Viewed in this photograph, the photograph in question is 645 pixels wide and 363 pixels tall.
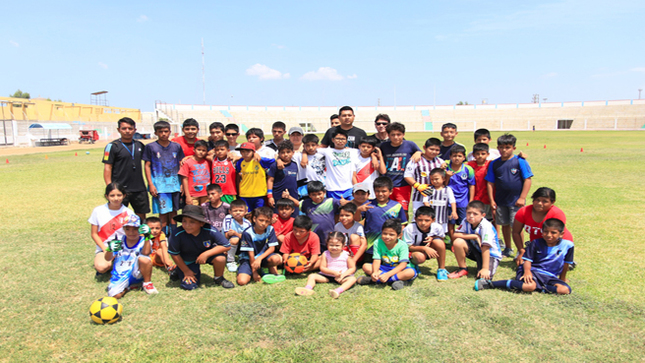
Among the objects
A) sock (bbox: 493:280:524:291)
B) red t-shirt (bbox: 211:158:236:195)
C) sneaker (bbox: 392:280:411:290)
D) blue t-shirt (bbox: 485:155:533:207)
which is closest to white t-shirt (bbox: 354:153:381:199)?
sneaker (bbox: 392:280:411:290)

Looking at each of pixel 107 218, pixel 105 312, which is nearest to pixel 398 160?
pixel 107 218

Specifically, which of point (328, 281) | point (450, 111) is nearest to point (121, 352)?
point (328, 281)

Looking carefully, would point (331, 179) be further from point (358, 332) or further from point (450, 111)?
point (450, 111)

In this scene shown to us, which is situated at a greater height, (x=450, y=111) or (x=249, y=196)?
(x=450, y=111)

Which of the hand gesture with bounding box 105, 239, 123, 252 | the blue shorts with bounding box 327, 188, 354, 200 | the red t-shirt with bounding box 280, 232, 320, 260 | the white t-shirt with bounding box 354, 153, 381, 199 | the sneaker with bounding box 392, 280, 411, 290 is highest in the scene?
the white t-shirt with bounding box 354, 153, 381, 199

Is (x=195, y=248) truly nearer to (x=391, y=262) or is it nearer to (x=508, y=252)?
(x=391, y=262)

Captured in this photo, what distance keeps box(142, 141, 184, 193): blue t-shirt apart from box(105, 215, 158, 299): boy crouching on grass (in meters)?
1.32

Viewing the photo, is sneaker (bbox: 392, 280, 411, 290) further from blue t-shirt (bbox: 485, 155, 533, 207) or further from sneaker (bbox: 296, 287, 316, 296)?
blue t-shirt (bbox: 485, 155, 533, 207)

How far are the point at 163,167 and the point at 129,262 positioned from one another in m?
1.95

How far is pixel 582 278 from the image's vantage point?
491 centimetres

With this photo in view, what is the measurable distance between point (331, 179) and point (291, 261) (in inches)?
62.0

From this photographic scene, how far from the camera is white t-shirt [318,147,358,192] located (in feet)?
20.0

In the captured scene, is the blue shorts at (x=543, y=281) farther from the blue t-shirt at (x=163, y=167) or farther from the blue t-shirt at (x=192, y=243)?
the blue t-shirt at (x=163, y=167)

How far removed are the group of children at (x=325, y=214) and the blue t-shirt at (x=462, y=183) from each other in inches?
0.6
